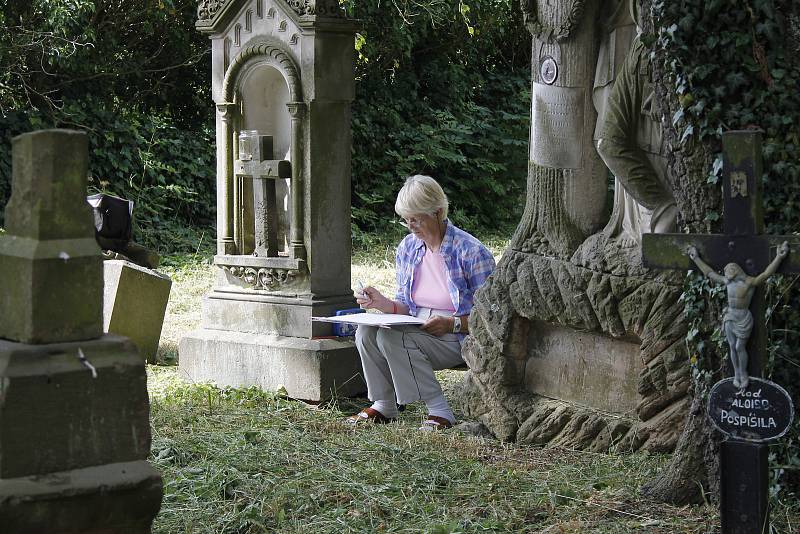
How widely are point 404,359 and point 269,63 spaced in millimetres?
2248

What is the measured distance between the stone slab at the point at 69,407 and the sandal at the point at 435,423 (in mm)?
3319

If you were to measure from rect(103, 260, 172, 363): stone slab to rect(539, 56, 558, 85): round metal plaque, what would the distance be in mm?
3580

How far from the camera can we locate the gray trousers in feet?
21.1

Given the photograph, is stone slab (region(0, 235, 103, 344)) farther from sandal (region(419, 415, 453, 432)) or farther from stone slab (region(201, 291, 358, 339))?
stone slab (region(201, 291, 358, 339))

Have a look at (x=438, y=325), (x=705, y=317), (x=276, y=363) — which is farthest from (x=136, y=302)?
(x=705, y=317)

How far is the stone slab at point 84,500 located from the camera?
9.58 feet

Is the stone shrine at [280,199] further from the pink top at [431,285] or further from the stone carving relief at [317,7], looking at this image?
the pink top at [431,285]

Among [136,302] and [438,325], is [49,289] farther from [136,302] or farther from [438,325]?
[136,302]

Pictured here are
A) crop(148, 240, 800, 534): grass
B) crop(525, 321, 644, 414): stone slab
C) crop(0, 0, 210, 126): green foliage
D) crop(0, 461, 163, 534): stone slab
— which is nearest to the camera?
crop(0, 461, 163, 534): stone slab

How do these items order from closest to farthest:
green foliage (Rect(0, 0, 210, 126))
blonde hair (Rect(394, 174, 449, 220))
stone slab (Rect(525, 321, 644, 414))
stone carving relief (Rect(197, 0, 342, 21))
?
stone slab (Rect(525, 321, 644, 414)) < blonde hair (Rect(394, 174, 449, 220)) < stone carving relief (Rect(197, 0, 342, 21)) < green foliage (Rect(0, 0, 210, 126))

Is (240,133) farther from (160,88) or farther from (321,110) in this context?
(160,88)

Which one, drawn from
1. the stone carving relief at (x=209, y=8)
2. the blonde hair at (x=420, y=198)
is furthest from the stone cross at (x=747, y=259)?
the stone carving relief at (x=209, y=8)

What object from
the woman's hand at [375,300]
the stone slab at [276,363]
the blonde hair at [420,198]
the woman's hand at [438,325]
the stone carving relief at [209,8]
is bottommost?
the stone slab at [276,363]

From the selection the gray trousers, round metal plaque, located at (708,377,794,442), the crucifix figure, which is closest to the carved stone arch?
the gray trousers
